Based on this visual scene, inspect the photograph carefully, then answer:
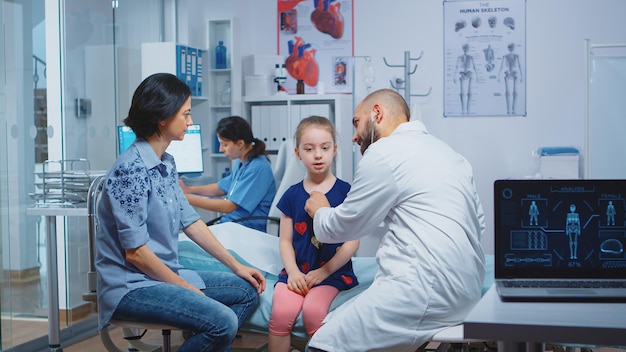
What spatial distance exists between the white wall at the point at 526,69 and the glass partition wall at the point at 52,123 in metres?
0.96

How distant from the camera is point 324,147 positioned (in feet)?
9.91

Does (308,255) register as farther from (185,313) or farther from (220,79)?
(220,79)

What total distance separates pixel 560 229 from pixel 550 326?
454mm

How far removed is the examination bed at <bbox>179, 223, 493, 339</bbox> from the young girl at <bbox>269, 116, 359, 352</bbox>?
87 millimetres

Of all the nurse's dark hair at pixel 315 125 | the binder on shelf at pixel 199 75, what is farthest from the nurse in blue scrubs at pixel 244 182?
the binder on shelf at pixel 199 75

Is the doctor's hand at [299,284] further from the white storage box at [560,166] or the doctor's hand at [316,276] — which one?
the white storage box at [560,166]

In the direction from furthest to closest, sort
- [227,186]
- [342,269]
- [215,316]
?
[227,186] → [342,269] → [215,316]

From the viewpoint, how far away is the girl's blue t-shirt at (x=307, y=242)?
115 inches

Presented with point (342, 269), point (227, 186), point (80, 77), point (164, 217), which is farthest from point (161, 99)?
point (80, 77)

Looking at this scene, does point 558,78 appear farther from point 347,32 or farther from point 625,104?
point 347,32

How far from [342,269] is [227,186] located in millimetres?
1614

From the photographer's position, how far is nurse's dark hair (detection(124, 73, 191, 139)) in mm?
2535

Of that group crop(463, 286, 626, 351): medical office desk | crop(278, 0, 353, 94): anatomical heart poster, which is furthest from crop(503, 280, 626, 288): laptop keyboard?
crop(278, 0, 353, 94): anatomical heart poster

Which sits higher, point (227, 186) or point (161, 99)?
point (161, 99)
